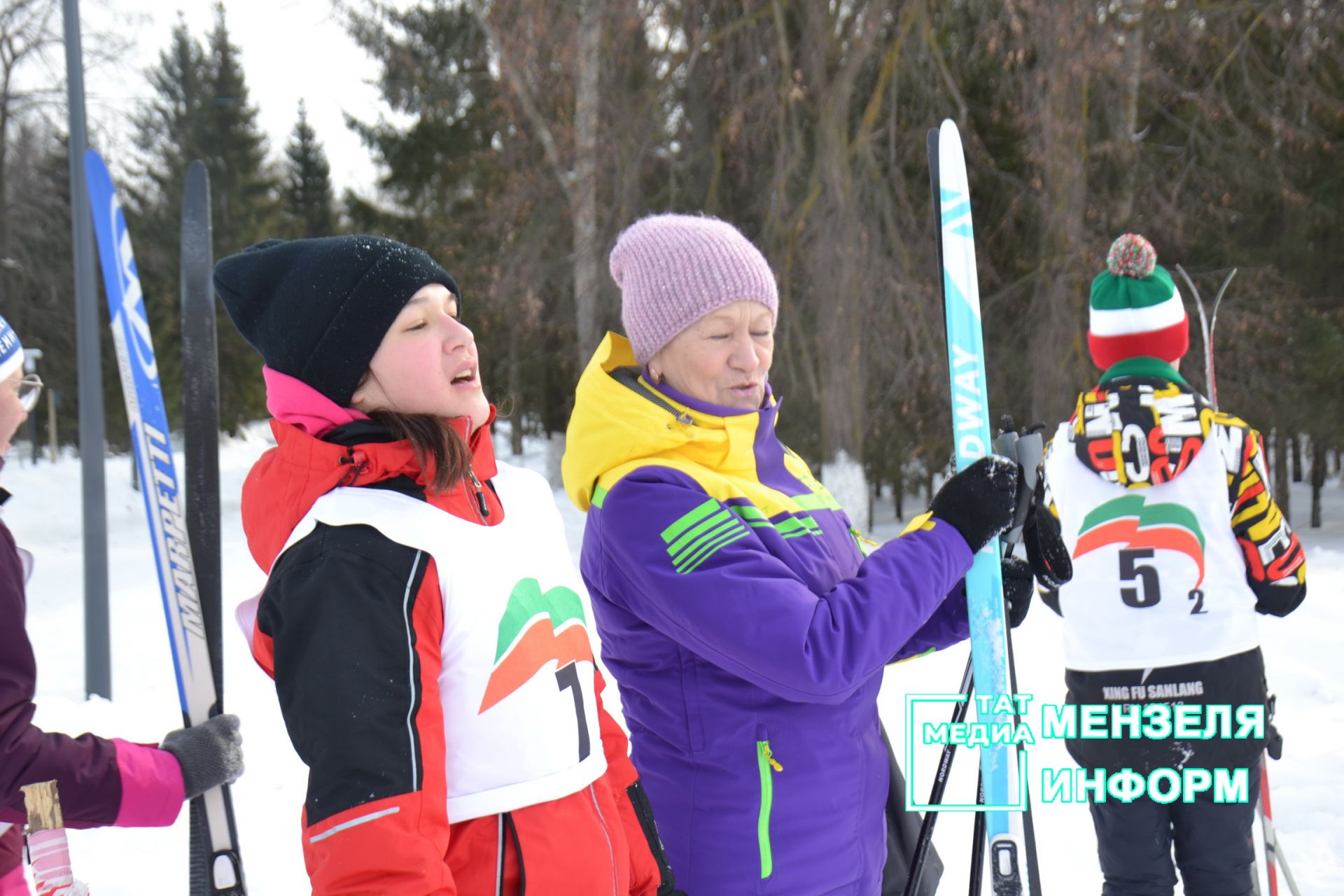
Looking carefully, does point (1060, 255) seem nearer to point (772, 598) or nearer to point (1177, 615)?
point (1177, 615)

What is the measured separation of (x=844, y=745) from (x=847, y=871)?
0.19 meters

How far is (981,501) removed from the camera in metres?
1.50

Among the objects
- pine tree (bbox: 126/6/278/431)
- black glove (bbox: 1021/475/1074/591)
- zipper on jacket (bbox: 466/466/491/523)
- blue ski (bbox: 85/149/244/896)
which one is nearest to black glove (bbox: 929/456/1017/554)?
black glove (bbox: 1021/475/1074/591)

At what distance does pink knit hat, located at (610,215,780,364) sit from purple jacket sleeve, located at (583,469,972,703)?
284 millimetres

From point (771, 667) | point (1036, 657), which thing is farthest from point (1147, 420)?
point (1036, 657)

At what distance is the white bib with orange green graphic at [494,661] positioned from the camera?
118 cm

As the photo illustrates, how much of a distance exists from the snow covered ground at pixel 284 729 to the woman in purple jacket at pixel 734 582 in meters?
0.56

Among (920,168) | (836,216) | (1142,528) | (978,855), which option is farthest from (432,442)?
(920,168)

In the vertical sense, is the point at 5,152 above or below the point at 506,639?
above

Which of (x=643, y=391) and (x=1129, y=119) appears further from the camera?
(x=1129, y=119)

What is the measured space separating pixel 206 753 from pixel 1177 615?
2.14 m

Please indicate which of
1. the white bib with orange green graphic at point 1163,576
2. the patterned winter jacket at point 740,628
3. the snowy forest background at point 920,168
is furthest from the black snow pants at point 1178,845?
the snowy forest background at point 920,168

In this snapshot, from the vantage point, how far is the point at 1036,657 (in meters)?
5.76

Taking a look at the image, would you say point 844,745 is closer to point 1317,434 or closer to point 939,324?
point 939,324
